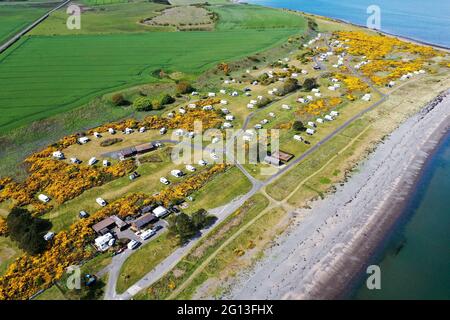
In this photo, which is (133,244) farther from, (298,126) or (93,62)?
(93,62)

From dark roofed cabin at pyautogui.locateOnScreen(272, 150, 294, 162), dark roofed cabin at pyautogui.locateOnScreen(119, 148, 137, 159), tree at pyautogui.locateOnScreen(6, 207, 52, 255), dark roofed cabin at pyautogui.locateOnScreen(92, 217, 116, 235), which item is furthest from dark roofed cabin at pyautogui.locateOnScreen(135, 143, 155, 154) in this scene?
dark roofed cabin at pyautogui.locateOnScreen(272, 150, 294, 162)

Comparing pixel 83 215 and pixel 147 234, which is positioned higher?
pixel 83 215

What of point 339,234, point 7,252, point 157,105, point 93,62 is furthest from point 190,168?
point 93,62
